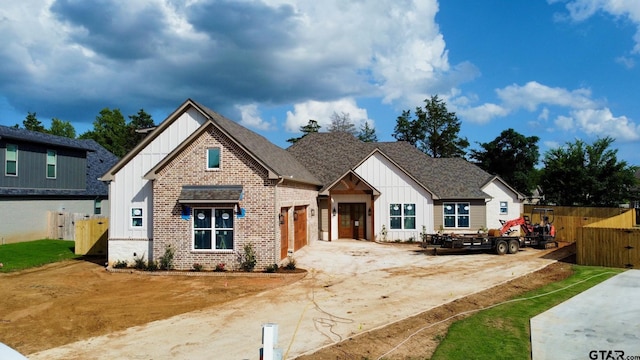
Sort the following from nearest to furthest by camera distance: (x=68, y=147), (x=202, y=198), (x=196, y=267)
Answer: (x=202, y=198) → (x=196, y=267) → (x=68, y=147)

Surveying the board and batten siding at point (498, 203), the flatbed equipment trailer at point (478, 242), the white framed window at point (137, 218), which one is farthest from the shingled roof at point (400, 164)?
the white framed window at point (137, 218)

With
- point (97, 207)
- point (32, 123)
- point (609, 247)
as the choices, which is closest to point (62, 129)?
point (32, 123)

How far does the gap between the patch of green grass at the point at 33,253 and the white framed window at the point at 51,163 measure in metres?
5.03

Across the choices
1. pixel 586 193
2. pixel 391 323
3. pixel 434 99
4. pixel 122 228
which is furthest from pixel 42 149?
pixel 434 99

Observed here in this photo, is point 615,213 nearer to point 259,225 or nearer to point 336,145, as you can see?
point 336,145

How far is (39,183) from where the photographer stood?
27.4 m

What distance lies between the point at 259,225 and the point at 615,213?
29.9m

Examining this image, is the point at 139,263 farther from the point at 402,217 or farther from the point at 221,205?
the point at 402,217

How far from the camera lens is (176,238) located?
18.0m

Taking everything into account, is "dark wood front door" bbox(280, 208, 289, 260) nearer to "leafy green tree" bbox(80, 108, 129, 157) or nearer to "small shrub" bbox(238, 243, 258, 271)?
"small shrub" bbox(238, 243, 258, 271)

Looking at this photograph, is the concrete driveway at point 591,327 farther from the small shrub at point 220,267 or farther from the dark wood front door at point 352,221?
the dark wood front door at point 352,221

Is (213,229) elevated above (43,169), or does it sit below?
below

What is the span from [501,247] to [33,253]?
24.3m

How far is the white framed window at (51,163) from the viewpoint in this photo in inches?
1117
